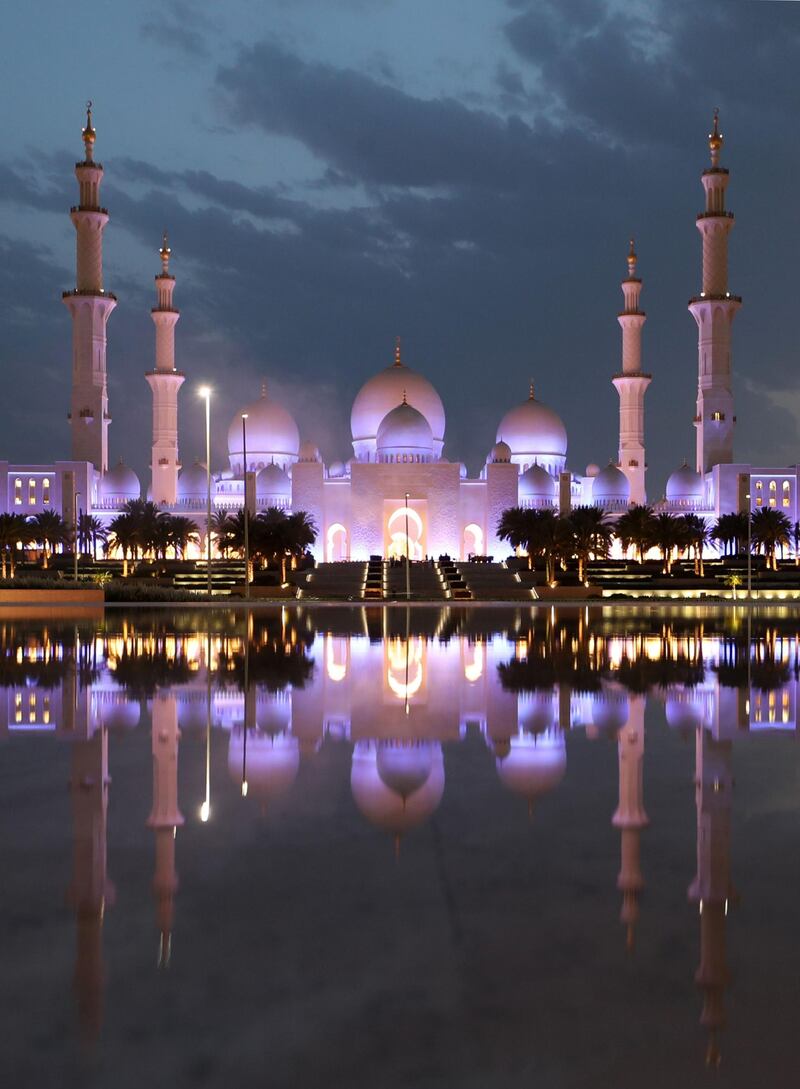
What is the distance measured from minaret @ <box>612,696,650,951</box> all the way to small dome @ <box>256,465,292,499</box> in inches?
1882

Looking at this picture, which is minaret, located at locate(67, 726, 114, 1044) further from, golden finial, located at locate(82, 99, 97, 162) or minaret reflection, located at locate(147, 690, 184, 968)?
Result: golden finial, located at locate(82, 99, 97, 162)

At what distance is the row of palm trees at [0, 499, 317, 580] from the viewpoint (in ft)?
136

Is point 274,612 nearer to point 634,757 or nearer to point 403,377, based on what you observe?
point 634,757

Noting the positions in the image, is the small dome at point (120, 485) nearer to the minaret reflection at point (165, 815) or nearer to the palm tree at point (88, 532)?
the palm tree at point (88, 532)

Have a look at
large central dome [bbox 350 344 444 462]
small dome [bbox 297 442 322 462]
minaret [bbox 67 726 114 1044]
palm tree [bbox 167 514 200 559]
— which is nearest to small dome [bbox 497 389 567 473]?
large central dome [bbox 350 344 444 462]

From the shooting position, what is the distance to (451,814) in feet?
17.7

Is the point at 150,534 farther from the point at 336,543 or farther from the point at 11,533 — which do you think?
the point at 336,543

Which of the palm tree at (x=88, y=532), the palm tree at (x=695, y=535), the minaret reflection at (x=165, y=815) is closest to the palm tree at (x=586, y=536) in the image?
the palm tree at (x=695, y=535)

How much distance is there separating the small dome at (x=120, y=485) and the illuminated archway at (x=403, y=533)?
42.7 ft

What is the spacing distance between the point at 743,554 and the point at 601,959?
49713mm

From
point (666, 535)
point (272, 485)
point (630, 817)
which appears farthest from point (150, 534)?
point (630, 817)

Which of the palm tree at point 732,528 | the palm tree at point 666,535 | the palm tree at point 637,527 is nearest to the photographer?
the palm tree at point 666,535

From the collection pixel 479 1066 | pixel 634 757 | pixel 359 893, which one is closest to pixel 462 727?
pixel 634 757

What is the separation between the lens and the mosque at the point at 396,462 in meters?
53.4
